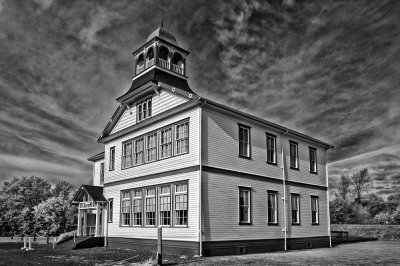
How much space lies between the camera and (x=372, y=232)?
40188 mm

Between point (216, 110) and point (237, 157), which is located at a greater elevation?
point (216, 110)

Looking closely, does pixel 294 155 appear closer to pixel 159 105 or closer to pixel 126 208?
pixel 159 105

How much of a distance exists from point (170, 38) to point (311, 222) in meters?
16.6

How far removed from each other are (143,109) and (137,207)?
21.2ft

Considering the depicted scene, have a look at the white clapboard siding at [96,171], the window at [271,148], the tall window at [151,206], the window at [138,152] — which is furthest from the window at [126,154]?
the window at [271,148]

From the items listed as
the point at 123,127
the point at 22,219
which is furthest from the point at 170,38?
the point at 22,219

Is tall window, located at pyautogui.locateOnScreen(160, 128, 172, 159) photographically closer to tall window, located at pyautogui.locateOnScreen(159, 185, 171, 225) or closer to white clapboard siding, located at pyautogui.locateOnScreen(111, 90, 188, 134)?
white clapboard siding, located at pyautogui.locateOnScreen(111, 90, 188, 134)

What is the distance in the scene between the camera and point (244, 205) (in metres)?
22.6

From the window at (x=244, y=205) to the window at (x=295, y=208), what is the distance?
510 centimetres

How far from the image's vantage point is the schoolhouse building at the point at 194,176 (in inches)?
821

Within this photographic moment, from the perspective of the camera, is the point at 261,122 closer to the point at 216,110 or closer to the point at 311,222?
the point at 216,110

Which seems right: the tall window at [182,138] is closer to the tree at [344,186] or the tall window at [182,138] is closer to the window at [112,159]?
the window at [112,159]

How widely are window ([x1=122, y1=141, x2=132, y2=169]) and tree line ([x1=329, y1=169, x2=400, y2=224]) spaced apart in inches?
1414

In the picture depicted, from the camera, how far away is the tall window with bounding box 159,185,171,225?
2212 cm
